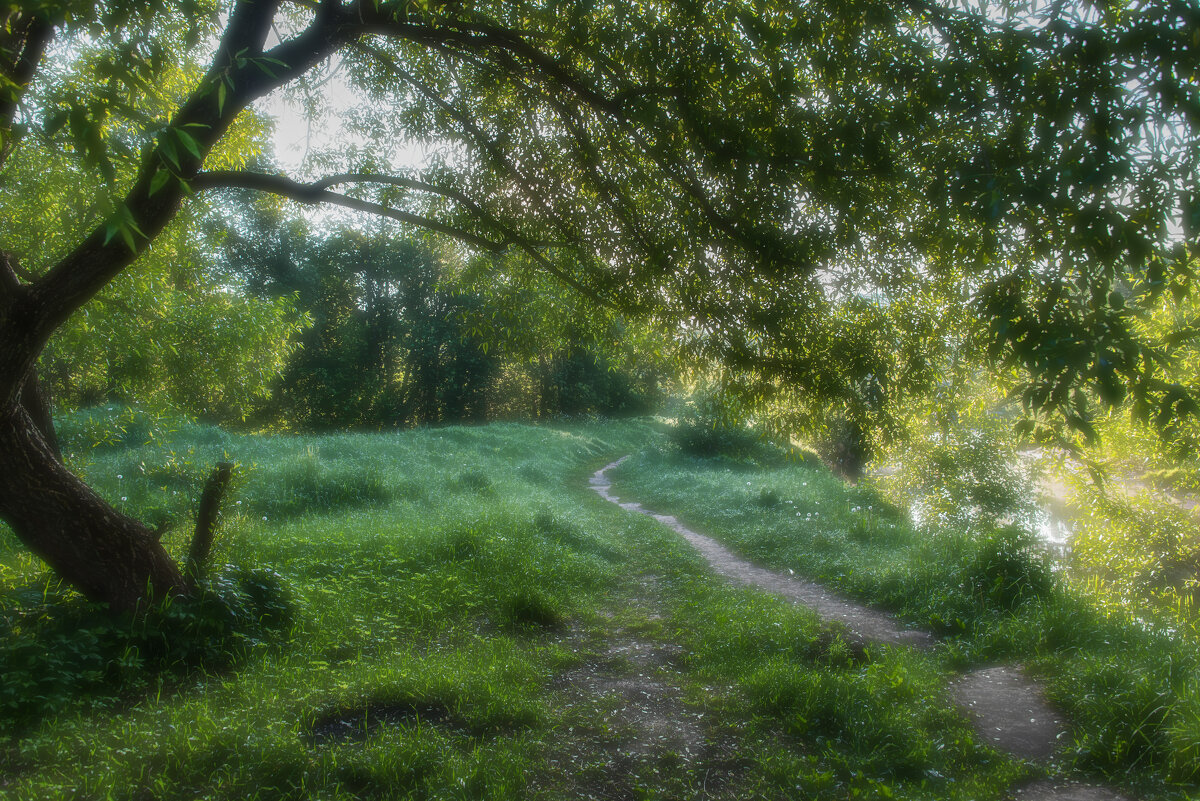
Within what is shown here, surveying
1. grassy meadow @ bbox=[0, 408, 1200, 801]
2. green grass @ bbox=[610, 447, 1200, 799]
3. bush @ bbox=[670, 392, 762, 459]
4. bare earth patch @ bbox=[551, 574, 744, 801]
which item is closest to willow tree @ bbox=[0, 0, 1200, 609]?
grassy meadow @ bbox=[0, 408, 1200, 801]

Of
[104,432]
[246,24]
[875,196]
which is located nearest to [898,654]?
[875,196]

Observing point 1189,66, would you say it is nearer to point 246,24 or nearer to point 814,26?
point 814,26

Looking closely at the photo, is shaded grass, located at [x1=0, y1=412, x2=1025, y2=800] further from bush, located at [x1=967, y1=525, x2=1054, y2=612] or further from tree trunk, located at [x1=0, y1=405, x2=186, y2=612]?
bush, located at [x1=967, y1=525, x2=1054, y2=612]

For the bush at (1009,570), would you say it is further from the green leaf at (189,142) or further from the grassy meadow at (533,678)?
the green leaf at (189,142)

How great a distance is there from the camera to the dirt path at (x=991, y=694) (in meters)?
4.18

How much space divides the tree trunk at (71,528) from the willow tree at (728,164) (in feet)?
0.06

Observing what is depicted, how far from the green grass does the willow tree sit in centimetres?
212

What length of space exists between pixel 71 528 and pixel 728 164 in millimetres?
5841

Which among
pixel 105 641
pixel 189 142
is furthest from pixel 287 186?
pixel 105 641

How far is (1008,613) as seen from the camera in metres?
7.13

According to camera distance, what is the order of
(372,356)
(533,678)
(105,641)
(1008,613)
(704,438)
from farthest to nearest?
1. (372,356)
2. (704,438)
3. (1008,613)
4. (533,678)
5. (105,641)

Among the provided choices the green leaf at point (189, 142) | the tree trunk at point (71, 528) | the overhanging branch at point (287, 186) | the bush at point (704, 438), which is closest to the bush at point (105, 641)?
the tree trunk at point (71, 528)

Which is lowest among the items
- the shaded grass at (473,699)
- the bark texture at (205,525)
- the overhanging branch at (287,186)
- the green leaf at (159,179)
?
the shaded grass at (473,699)

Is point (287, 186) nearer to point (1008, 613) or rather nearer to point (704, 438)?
point (1008, 613)
